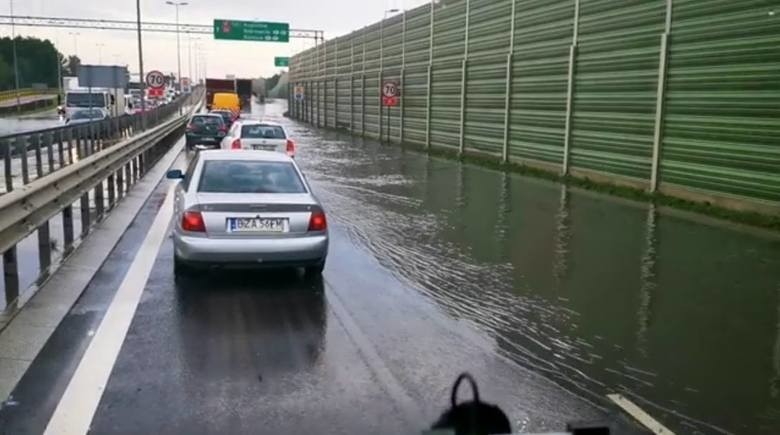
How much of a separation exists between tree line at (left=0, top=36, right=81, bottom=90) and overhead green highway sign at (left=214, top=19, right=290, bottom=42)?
3124 inches

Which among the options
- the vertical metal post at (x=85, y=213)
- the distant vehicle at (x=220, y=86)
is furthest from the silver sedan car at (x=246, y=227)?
the distant vehicle at (x=220, y=86)

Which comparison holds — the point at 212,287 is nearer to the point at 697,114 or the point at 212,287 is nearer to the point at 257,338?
the point at 257,338

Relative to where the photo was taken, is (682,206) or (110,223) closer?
(110,223)

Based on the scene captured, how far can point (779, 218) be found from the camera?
1251 cm

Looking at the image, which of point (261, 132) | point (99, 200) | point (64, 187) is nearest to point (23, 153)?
point (99, 200)

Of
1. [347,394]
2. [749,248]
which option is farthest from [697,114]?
[347,394]

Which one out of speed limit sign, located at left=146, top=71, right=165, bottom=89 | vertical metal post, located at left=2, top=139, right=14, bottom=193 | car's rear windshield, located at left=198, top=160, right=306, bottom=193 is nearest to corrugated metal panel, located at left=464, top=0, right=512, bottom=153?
car's rear windshield, located at left=198, top=160, right=306, bottom=193

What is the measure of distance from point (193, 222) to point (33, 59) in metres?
144

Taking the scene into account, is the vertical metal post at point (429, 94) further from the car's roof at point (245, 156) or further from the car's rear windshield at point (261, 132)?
the car's roof at point (245, 156)

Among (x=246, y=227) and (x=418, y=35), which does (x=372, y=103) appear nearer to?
(x=418, y=35)

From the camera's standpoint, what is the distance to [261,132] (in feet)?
70.0

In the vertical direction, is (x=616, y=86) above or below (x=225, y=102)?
above

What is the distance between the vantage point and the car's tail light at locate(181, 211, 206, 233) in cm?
783

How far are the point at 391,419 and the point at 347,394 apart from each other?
0.49 meters
